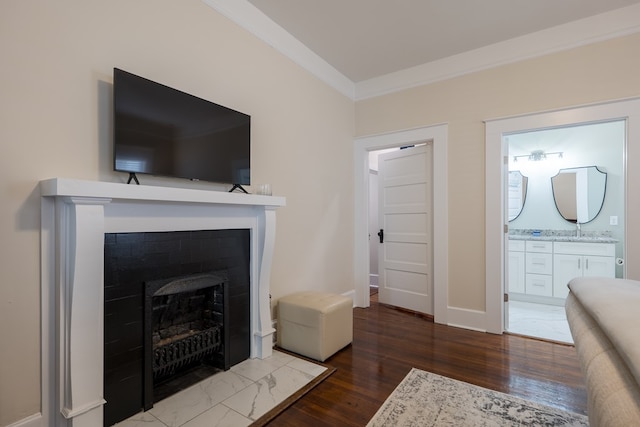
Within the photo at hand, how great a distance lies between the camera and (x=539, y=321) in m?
3.57

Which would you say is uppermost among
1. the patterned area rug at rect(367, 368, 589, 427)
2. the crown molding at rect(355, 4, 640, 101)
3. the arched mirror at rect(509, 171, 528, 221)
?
the crown molding at rect(355, 4, 640, 101)

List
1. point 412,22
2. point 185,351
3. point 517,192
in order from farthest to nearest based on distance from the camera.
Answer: point 517,192
point 412,22
point 185,351

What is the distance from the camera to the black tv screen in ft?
5.54

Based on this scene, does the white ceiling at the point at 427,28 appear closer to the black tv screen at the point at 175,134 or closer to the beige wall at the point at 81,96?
the beige wall at the point at 81,96

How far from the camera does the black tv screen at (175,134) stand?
1689mm

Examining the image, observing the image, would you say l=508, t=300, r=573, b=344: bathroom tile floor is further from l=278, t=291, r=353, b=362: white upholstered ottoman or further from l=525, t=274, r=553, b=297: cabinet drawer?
l=278, t=291, r=353, b=362: white upholstered ottoman

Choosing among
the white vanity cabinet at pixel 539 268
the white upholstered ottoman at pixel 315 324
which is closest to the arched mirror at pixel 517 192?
the white vanity cabinet at pixel 539 268

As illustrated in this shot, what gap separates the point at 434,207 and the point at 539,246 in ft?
6.84

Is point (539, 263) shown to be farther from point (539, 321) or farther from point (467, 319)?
point (467, 319)

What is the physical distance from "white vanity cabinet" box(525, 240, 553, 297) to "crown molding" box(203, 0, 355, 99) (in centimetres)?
346

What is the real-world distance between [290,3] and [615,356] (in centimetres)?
293

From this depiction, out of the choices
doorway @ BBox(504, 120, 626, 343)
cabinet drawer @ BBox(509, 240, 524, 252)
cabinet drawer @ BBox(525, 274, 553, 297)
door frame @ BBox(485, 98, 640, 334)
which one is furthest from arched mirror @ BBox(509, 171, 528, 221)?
door frame @ BBox(485, 98, 640, 334)

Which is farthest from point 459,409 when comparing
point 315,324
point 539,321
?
point 539,321

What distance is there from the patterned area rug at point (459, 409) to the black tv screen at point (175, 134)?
1.84 m
